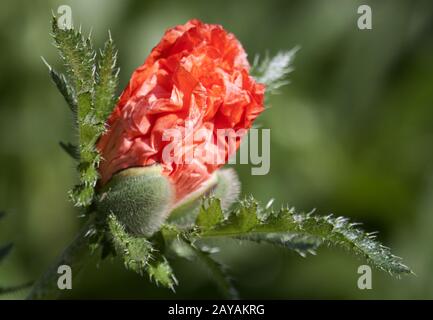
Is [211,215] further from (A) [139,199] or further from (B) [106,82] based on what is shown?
(B) [106,82]

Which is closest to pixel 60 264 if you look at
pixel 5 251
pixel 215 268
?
pixel 5 251

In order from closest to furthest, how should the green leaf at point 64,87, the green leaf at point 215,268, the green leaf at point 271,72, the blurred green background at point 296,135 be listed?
the green leaf at point 64,87 < the green leaf at point 215,268 < the green leaf at point 271,72 < the blurred green background at point 296,135

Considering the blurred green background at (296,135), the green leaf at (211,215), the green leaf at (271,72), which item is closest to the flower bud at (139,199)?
the green leaf at (211,215)

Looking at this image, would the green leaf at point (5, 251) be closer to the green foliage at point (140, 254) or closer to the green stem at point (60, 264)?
the green stem at point (60, 264)

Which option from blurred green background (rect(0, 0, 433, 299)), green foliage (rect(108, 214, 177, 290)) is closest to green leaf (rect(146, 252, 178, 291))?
green foliage (rect(108, 214, 177, 290))

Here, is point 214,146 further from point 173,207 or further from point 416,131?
point 416,131
